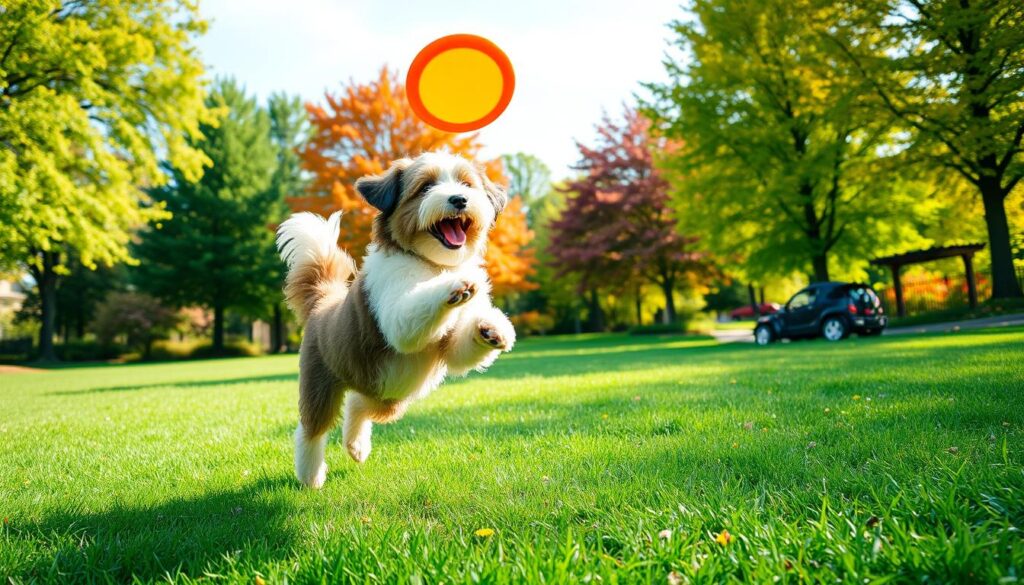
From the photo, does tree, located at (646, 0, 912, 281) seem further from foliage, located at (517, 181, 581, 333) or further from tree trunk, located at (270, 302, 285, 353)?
tree trunk, located at (270, 302, 285, 353)

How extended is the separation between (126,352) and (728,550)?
4240 centimetres

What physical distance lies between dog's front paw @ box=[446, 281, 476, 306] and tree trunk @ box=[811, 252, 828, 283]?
700 inches

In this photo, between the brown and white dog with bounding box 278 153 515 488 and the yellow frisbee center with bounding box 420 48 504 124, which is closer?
the brown and white dog with bounding box 278 153 515 488

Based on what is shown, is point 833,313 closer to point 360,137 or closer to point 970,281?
point 970,281

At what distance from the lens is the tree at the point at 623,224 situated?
2603 centimetres

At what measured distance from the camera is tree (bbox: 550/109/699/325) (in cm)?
2603

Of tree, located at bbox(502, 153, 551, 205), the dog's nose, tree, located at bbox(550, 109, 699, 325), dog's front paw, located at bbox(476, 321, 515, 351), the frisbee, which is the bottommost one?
dog's front paw, located at bbox(476, 321, 515, 351)

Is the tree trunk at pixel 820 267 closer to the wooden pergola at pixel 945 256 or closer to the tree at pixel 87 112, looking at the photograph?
the wooden pergola at pixel 945 256

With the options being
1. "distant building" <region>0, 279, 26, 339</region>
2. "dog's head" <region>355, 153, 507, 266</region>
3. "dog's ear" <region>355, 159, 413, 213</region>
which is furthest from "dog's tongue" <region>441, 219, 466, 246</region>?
"distant building" <region>0, 279, 26, 339</region>

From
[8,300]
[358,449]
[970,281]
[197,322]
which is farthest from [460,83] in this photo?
[8,300]

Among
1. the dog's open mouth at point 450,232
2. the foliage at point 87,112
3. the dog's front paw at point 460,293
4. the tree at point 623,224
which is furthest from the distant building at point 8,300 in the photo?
the dog's front paw at point 460,293

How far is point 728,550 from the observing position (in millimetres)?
1891

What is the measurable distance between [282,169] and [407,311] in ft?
138

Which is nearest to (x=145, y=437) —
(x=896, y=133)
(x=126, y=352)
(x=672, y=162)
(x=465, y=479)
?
(x=465, y=479)
